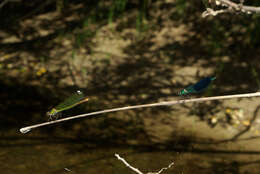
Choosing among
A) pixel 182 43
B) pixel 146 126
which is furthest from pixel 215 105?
pixel 182 43

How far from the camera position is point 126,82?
22.1ft

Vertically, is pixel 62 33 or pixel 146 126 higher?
pixel 62 33

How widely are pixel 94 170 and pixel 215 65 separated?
162 inches

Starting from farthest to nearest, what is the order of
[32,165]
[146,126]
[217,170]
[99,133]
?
[146,126] < [99,133] < [217,170] < [32,165]

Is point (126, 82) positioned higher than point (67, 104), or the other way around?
point (67, 104)

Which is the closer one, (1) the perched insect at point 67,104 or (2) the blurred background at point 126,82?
(1) the perched insect at point 67,104

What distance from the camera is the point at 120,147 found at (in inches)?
192

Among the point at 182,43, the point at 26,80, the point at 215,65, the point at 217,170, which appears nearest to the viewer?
the point at 217,170

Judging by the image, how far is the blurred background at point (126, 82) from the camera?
15.3 feet

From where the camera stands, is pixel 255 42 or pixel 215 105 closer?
pixel 215 105

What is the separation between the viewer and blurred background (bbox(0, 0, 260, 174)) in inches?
184

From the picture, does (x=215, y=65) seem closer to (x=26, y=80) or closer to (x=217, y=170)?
(x=217, y=170)

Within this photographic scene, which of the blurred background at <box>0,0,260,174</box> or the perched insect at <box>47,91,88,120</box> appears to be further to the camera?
the blurred background at <box>0,0,260,174</box>

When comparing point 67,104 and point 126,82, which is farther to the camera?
point 126,82
